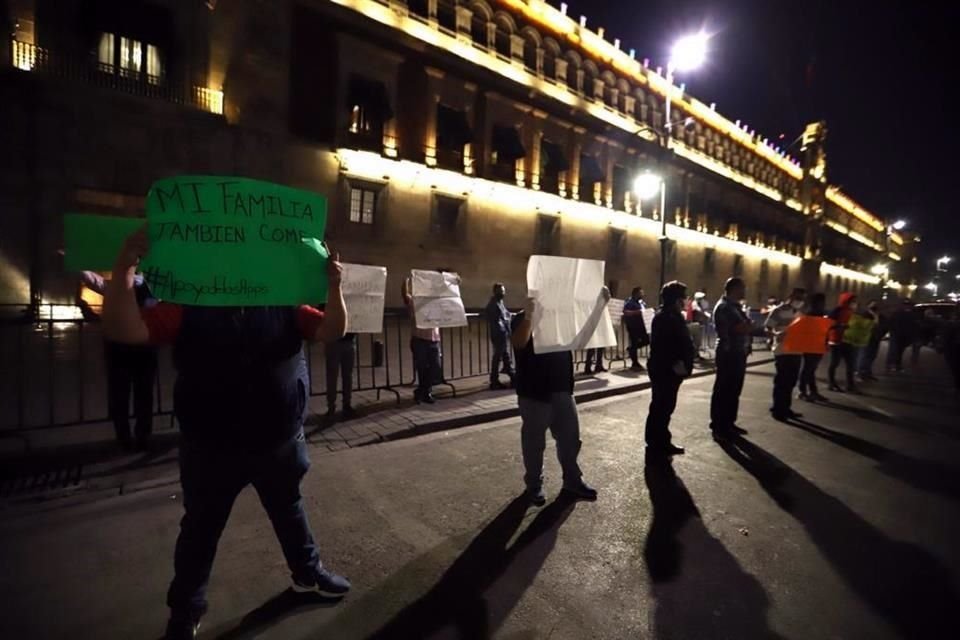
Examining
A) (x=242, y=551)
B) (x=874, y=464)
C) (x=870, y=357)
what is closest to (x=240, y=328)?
(x=242, y=551)

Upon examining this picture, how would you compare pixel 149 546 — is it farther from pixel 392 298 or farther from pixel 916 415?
pixel 392 298

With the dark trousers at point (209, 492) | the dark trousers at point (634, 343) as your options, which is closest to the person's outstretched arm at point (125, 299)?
the dark trousers at point (209, 492)

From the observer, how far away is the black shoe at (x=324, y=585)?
2.56 meters

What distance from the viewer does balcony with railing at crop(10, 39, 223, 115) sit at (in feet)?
44.4

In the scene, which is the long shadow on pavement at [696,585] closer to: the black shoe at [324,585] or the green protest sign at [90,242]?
the black shoe at [324,585]

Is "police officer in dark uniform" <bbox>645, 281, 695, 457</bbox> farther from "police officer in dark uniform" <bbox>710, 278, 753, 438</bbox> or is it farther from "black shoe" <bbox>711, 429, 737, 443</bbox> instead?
"police officer in dark uniform" <bbox>710, 278, 753, 438</bbox>

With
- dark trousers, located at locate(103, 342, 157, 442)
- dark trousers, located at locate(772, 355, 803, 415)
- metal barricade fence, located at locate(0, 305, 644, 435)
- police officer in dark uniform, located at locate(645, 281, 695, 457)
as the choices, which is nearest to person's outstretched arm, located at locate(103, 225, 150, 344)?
dark trousers, located at locate(103, 342, 157, 442)

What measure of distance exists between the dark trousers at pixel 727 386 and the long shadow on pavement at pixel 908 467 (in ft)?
3.97

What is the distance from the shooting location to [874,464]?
504cm

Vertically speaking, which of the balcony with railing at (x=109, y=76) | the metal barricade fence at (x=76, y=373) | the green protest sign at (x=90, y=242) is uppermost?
the balcony with railing at (x=109, y=76)

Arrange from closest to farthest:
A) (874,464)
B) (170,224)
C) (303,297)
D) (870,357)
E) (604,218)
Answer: (170,224), (303,297), (874,464), (870,357), (604,218)

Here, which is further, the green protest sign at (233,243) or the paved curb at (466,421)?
the paved curb at (466,421)

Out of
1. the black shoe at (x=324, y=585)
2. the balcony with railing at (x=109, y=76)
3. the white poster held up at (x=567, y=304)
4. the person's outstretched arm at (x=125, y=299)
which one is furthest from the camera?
the balcony with railing at (x=109, y=76)

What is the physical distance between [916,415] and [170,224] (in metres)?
10.1
